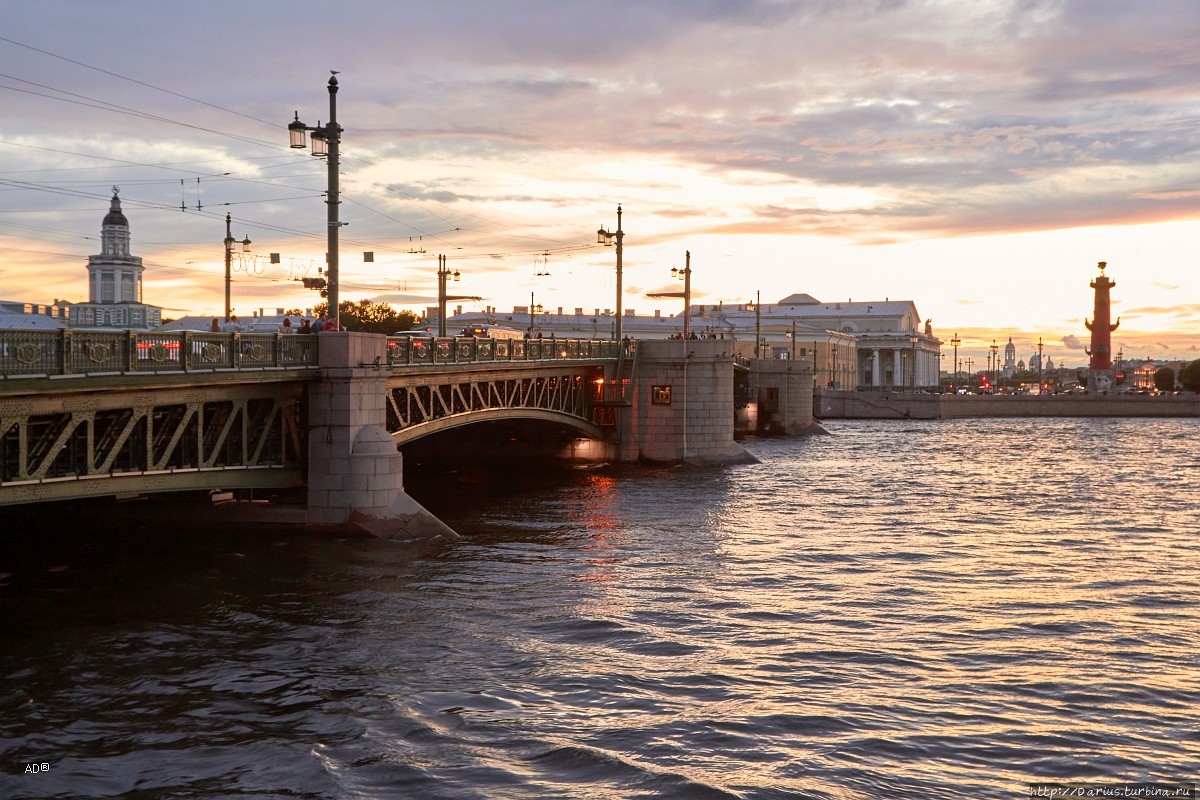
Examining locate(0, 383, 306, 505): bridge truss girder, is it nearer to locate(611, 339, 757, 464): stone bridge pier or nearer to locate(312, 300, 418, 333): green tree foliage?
locate(611, 339, 757, 464): stone bridge pier

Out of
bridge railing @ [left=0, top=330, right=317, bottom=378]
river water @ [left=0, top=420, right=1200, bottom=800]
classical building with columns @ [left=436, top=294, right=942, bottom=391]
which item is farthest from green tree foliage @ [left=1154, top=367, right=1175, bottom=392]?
bridge railing @ [left=0, top=330, right=317, bottom=378]

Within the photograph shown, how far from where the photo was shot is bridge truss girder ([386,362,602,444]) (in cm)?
2917

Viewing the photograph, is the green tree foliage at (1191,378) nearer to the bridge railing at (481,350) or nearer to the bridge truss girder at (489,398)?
the bridge truss girder at (489,398)

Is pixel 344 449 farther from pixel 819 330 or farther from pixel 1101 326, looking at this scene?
pixel 819 330

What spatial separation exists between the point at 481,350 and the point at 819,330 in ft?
385

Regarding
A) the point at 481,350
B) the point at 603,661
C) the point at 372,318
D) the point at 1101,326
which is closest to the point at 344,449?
the point at 481,350

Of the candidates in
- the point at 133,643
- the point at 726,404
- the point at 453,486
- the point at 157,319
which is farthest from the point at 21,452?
the point at 157,319

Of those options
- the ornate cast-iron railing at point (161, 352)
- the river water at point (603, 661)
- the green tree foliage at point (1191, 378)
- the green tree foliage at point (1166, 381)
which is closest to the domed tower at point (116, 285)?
the ornate cast-iron railing at point (161, 352)

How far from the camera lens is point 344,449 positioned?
2405cm

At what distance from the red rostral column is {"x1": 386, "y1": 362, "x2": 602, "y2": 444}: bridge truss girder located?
3704 inches

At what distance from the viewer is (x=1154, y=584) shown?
72.9ft

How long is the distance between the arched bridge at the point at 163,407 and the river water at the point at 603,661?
1.94 m

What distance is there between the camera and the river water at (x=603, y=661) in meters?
12.1

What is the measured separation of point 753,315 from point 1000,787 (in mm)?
148765
